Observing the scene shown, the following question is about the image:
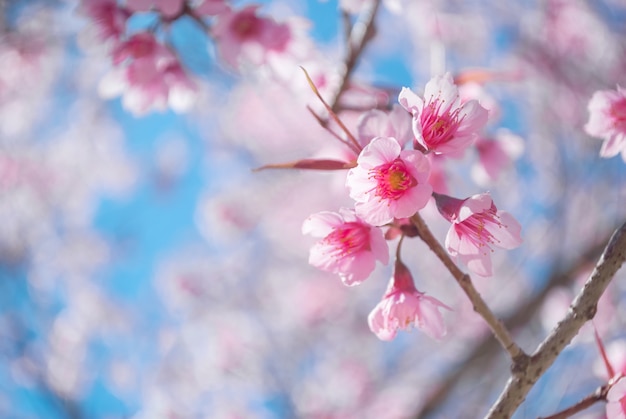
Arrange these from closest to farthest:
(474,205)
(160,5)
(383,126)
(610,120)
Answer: (474,205) < (383,126) < (610,120) < (160,5)

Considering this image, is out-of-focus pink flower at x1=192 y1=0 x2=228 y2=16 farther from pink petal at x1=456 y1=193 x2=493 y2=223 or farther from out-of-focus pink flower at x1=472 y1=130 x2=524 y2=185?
pink petal at x1=456 y1=193 x2=493 y2=223

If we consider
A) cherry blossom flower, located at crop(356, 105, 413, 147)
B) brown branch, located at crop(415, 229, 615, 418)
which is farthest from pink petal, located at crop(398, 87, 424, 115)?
brown branch, located at crop(415, 229, 615, 418)

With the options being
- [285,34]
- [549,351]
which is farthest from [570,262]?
[549,351]

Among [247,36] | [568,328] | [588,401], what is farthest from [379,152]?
[247,36]

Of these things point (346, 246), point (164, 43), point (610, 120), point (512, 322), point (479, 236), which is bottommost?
point (512, 322)

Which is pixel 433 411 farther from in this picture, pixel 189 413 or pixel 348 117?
pixel 189 413

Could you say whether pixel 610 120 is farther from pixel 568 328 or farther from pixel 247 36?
pixel 247 36
